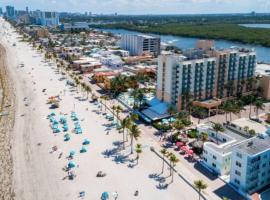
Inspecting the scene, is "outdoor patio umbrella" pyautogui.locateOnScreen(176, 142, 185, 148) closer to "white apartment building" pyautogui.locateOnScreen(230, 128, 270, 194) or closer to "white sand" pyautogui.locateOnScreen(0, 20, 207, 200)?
"white sand" pyautogui.locateOnScreen(0, 20, 207, 200)

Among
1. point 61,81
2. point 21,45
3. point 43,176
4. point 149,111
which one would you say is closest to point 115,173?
point 43,176

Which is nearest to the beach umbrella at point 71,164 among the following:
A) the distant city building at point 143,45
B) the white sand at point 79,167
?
the white sand at point 79,167

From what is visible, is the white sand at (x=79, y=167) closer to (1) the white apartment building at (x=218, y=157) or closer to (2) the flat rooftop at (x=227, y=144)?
(1) the white apartment building at (x=218, y=157)

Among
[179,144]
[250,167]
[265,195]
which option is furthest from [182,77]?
[265,195]

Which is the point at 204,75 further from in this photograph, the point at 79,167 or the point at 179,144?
the point at 79,167

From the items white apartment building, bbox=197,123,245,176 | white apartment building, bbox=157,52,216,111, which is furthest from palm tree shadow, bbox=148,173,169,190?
white apartment building, bbox=157,52,216,111

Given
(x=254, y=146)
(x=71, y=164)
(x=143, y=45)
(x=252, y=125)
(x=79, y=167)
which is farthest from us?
(x=143, y=45)
